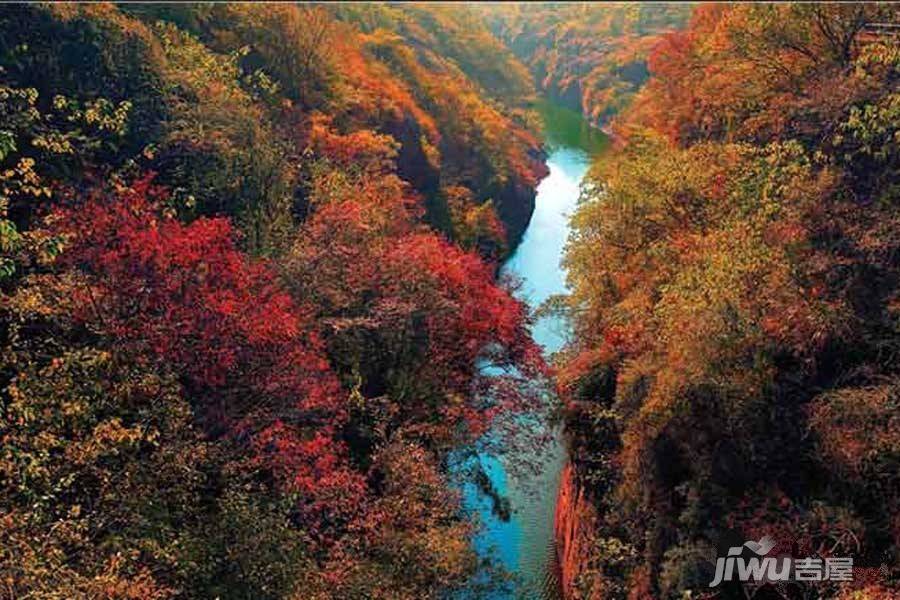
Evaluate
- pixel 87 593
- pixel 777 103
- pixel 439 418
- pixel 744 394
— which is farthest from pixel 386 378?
pixel 777 103

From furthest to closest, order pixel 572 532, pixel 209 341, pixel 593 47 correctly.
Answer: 1. pixel 593 47
2. pixel 572 532
3. pixel 209 341

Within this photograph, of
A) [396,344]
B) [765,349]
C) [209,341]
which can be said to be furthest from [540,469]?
[209,341]

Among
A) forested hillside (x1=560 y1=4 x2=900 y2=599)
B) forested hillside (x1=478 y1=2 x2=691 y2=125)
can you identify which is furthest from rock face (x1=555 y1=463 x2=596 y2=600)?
forested hillside (x1=478 y1=2 x2=691 y2=125)

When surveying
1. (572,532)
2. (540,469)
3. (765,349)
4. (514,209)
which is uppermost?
(514,209)

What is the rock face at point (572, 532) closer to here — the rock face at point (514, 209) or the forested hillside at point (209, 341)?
the forested hillside at point (209, 341)

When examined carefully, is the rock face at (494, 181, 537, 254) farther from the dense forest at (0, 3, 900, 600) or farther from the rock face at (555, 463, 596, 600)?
the rock face at (555, 463, 596, 600)

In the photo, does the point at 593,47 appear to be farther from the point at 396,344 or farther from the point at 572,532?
the point at 572,532

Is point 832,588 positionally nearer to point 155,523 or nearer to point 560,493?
point 155,523

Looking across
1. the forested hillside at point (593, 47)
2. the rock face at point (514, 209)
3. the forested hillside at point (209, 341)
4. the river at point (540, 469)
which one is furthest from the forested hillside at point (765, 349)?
the forested hillside at point (593, 47)
